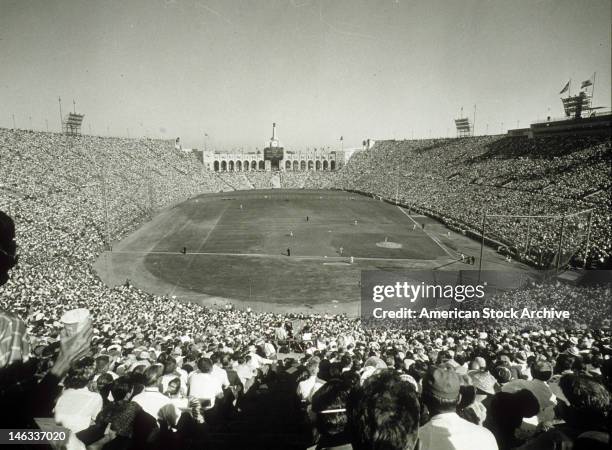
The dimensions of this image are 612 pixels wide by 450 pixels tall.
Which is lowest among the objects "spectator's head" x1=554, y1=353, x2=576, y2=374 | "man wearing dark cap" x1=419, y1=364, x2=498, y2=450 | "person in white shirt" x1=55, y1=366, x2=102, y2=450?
"spectator's head" x1=554, y1=353, x2=576, y2=374

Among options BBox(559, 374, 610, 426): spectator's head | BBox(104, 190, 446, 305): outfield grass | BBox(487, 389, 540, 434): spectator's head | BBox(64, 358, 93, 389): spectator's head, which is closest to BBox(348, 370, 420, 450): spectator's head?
BBox(559, 374, 610, 426): spectator's head

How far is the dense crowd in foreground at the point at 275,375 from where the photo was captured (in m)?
2.47

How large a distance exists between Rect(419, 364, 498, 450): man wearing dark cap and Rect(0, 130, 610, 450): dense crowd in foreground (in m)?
0.01

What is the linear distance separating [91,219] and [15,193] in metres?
7.18

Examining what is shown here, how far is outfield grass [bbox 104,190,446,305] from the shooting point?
30.1m

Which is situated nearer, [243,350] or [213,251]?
[243,350]

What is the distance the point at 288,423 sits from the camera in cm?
677

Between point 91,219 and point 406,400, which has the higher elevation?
point 406,400

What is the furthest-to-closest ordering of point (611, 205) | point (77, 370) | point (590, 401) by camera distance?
point (611, 205) < point (77, 370) < point (590, 401)

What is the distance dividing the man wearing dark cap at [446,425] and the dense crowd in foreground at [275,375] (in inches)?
0.4

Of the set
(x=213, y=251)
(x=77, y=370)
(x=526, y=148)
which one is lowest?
(x=213, y=251)

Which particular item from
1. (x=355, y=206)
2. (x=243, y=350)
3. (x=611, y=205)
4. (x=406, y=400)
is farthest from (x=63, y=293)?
(x=355, y=206)

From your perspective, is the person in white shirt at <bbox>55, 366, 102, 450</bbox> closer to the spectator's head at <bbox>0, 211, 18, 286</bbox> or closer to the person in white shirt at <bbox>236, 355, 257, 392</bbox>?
the spectator's head at <bbox>0, 211, 18, 286</bbox>

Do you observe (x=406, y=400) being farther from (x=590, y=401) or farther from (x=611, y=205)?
(x=611, y=205)
